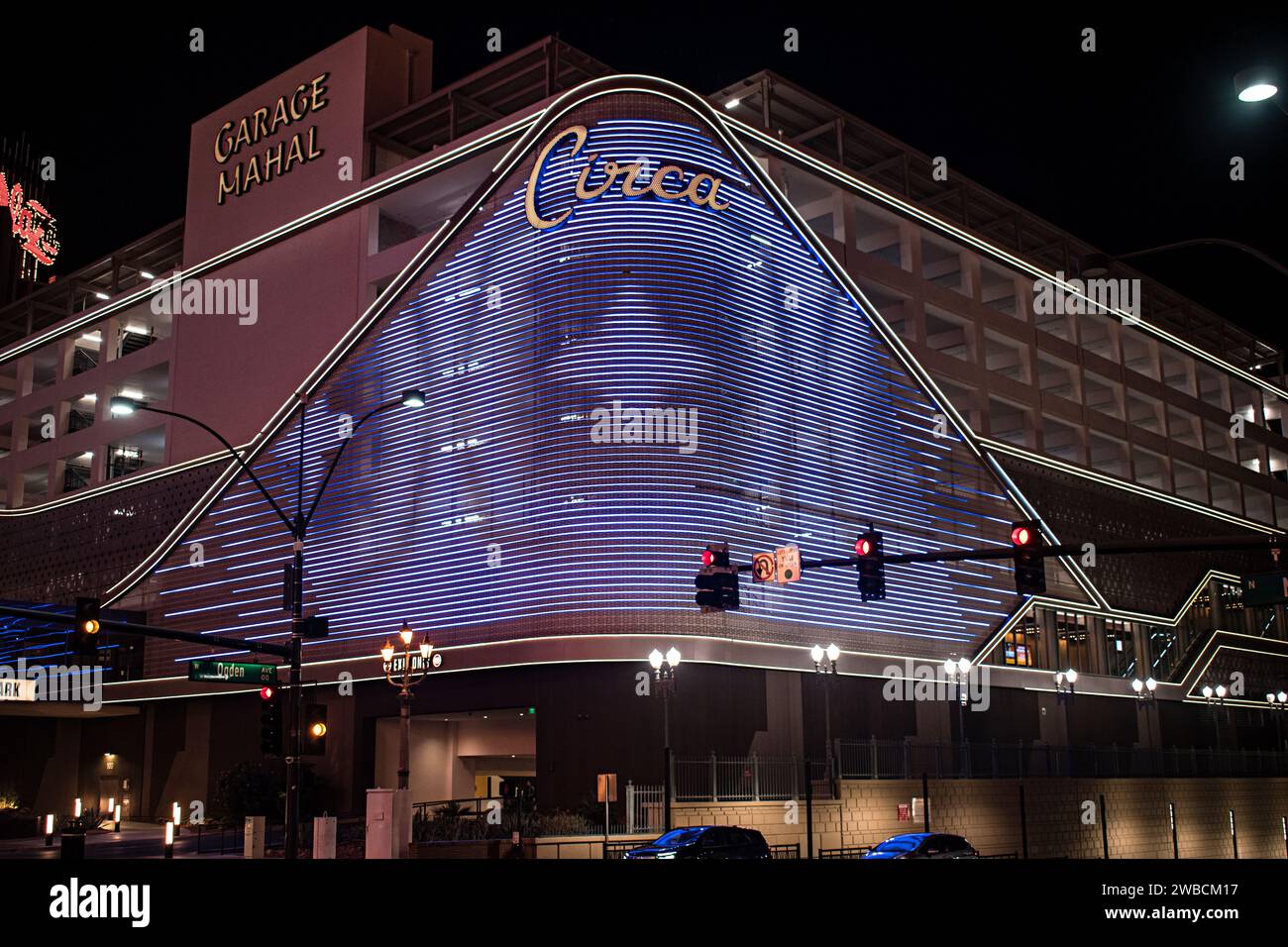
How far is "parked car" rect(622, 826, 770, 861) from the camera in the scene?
31234 mm

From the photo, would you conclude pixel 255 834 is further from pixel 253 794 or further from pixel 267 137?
pixel 267 137

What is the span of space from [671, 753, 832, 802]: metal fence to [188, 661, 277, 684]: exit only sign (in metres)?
12.5

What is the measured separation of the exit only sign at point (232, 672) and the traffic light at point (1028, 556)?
17.9 m

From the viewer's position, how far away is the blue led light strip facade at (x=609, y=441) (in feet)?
138

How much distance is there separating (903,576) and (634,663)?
13730 mm

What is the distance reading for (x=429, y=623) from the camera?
45406mm

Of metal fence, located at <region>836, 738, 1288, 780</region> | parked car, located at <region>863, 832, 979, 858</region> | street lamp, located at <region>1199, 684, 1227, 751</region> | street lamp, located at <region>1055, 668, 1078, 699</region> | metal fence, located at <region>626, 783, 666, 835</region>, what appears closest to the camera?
parked car, located at <region>863, 832, 979, 858</region>

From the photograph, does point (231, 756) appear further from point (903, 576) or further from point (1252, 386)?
point (1252, 386)

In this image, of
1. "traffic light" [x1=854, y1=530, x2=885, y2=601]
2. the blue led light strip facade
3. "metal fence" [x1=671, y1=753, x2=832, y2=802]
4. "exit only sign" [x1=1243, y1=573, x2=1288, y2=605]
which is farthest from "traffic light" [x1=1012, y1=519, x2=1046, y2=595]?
the blue led light strip facade

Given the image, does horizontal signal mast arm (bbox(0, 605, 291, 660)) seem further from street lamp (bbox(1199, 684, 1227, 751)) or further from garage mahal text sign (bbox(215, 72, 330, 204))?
street lamp (bbox(1199, 684, 1227, 751))

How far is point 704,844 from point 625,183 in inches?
912

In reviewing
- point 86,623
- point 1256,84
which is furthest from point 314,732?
point 1256,84

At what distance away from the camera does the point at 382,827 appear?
1332 inches
